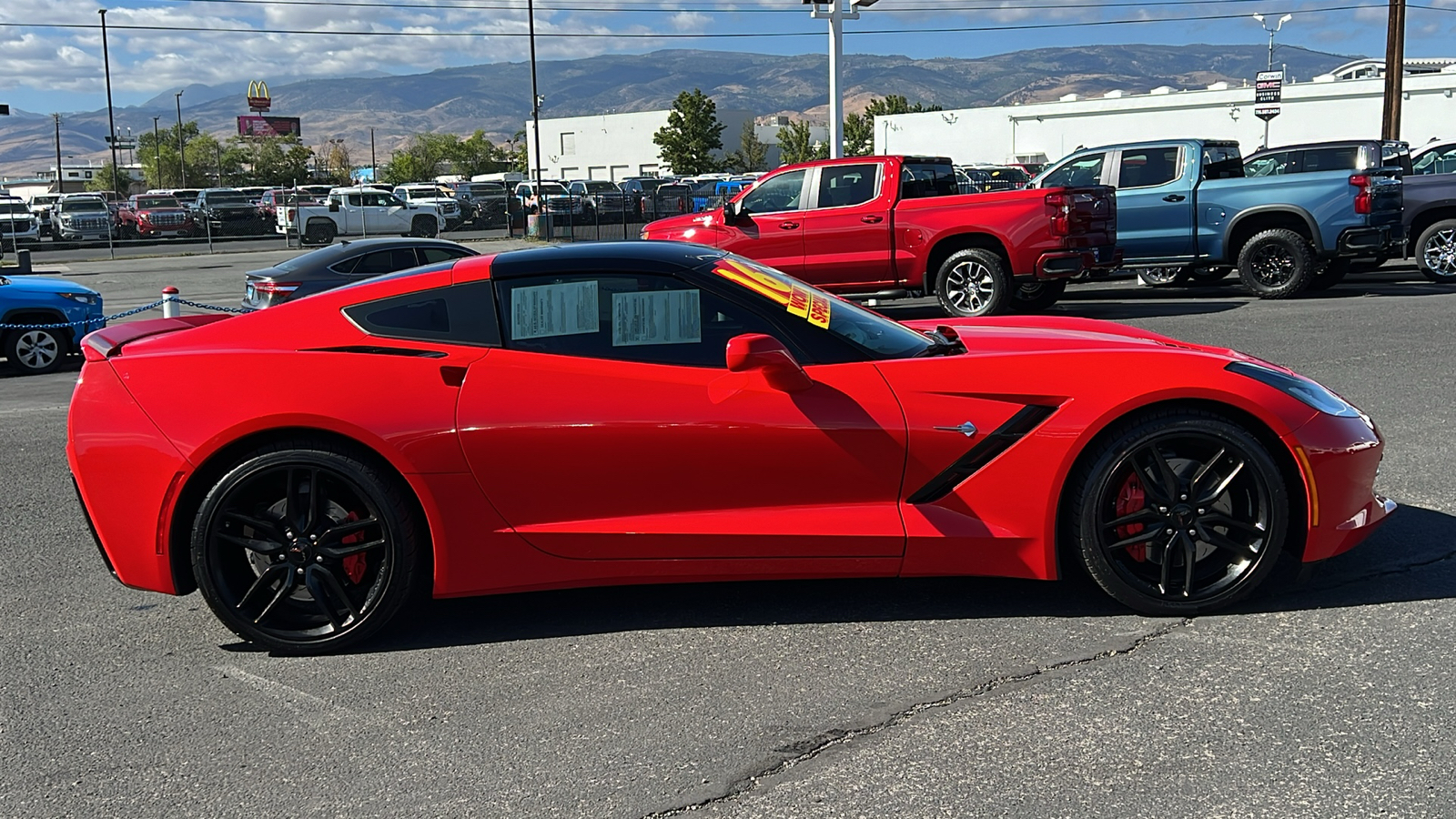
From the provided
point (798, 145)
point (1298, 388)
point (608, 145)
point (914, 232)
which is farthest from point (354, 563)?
point (608, 145)

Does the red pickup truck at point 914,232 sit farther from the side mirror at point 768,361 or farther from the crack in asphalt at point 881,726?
the crack in asphalt at point 881,726

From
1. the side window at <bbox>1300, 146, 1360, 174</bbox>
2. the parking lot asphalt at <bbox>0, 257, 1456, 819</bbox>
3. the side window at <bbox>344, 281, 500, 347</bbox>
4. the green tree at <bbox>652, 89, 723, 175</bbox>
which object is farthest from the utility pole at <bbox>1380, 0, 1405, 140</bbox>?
the green tree at <bbox>652, 89, 723, 175</bbox>

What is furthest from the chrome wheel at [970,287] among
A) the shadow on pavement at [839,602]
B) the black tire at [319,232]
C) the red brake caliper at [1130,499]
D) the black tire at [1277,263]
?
the black tire at [319,232]

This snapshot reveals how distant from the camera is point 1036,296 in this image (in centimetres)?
1454

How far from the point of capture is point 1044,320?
17.0ft

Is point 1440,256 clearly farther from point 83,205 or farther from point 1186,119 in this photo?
point 1186,119

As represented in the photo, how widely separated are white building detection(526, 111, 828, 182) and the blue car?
4008 inches

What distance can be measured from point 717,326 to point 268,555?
68.6 inches

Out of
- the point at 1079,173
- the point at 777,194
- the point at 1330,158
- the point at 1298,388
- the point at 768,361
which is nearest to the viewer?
the point at 768,361

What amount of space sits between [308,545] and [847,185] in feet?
34.8

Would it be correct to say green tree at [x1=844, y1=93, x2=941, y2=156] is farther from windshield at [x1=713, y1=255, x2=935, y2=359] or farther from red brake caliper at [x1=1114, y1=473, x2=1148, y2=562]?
red brake caliper at [x1=1114, y1=473, x2=1148, y2=562]

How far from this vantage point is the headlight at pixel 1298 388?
4.16 metres

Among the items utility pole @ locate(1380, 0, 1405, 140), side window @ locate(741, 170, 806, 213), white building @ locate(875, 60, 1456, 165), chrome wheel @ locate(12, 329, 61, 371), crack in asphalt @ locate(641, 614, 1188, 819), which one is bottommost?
crack in asphalt @ locate(641, 614, 1188, 819)

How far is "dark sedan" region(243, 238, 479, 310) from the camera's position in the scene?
543 inches
